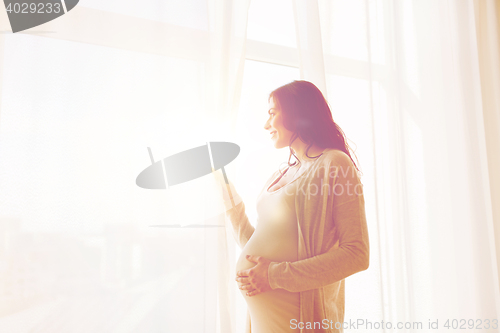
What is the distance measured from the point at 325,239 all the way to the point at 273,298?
20 cm

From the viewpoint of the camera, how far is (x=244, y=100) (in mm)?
1176

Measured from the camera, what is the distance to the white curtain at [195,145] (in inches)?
35.8

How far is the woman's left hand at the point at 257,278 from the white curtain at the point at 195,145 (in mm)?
184

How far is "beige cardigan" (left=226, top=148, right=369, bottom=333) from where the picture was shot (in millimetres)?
789

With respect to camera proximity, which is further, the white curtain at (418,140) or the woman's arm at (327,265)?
the white curtain at (418,140)

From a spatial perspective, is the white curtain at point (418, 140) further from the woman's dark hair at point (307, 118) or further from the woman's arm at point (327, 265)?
the woman's arm at point (327, 265)

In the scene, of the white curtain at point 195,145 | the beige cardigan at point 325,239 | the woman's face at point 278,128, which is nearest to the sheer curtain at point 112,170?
the white curtain at point 195,145

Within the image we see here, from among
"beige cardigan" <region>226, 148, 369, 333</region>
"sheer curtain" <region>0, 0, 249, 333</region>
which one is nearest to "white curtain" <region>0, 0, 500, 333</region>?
"sheer curtain" <region>0, 0, 249, 333</region>

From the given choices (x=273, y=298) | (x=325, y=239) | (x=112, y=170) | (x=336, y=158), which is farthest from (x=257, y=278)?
(x=112, y=170)

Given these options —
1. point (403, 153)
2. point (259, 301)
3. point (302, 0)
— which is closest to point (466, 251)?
point (403, 153)

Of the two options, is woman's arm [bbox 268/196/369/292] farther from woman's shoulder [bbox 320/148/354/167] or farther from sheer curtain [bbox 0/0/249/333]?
sheer curtain [bbox 0/0/249/333]

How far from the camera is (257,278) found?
0.80 metres

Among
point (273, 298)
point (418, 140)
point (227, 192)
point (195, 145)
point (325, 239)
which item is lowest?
point (273, 298)

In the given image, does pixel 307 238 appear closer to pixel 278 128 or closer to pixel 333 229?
pixel 333 229
